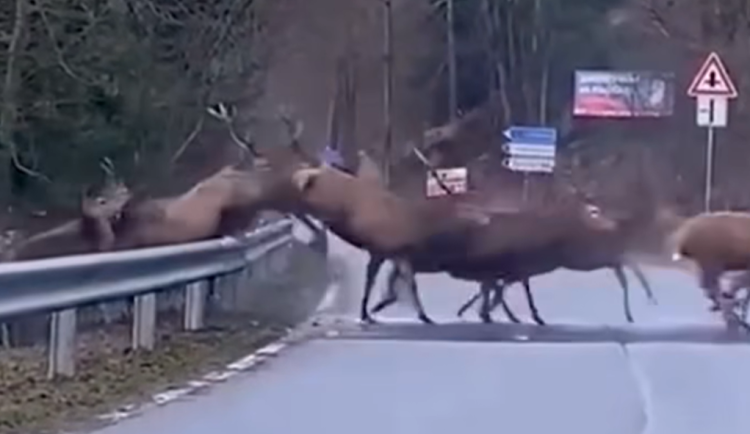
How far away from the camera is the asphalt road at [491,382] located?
12734 mm

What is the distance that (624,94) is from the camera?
215ft

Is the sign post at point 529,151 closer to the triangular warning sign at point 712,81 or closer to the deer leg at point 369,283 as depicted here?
the triangular warning sign at point 712,81

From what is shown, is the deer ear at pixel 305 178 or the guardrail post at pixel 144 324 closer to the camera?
the guardrail post at pixel 144 324

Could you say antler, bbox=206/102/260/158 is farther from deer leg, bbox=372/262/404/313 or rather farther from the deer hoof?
the deer hoof

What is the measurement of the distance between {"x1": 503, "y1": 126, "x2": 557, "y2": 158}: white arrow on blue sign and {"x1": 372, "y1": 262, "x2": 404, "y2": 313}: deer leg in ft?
90.7

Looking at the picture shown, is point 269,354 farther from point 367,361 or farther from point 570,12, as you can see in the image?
point 570,12

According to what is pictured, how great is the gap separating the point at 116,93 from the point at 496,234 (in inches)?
210

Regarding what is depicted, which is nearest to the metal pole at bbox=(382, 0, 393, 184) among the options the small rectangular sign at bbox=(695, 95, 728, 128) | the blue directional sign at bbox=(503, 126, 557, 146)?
the blue directional sign at bbox=(503, 126, 557, 146)

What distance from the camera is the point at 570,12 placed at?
74.2 m

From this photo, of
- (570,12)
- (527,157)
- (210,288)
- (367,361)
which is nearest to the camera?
(367,361)

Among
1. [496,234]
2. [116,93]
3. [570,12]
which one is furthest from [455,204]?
[570,12]

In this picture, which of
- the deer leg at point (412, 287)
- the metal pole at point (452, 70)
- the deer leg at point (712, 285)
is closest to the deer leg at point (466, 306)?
the deer leg at point (412, 287)

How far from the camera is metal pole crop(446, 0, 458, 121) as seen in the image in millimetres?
72875

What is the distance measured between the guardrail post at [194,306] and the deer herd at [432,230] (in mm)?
1575
